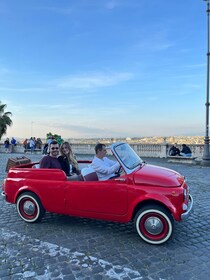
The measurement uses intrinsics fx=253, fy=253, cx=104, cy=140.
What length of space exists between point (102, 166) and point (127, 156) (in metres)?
0.50

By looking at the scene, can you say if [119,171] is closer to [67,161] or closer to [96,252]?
[96,252]

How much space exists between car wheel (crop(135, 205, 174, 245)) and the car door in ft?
1.03

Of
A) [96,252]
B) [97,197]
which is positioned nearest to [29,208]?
[97,197]

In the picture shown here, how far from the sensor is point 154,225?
13.5ft

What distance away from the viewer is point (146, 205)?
13.7 ft

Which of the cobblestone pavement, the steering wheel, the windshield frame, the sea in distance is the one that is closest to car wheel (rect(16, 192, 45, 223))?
the cobblestone pavement

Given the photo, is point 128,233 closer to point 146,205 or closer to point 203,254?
point 146,205

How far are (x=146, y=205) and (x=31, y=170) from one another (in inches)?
97.1

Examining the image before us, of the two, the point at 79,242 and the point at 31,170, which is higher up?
the point at 31,170

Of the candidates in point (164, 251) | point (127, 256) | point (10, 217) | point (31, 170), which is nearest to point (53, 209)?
point (31, 170)

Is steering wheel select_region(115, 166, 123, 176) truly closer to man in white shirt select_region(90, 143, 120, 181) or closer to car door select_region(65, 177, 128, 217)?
man in white shirt select_region(90, 143, 120, 181)

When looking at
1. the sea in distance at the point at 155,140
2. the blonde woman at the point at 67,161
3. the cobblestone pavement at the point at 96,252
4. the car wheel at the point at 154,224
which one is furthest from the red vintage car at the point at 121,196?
the sea in distance at the point at 155,140

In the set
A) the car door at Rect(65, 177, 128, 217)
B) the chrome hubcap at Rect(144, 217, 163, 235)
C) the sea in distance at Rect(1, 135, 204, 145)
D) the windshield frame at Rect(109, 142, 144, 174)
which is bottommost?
the chrome hubcap at Rect(144, 217, 163, 235)

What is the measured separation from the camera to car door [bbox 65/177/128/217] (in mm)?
4277
